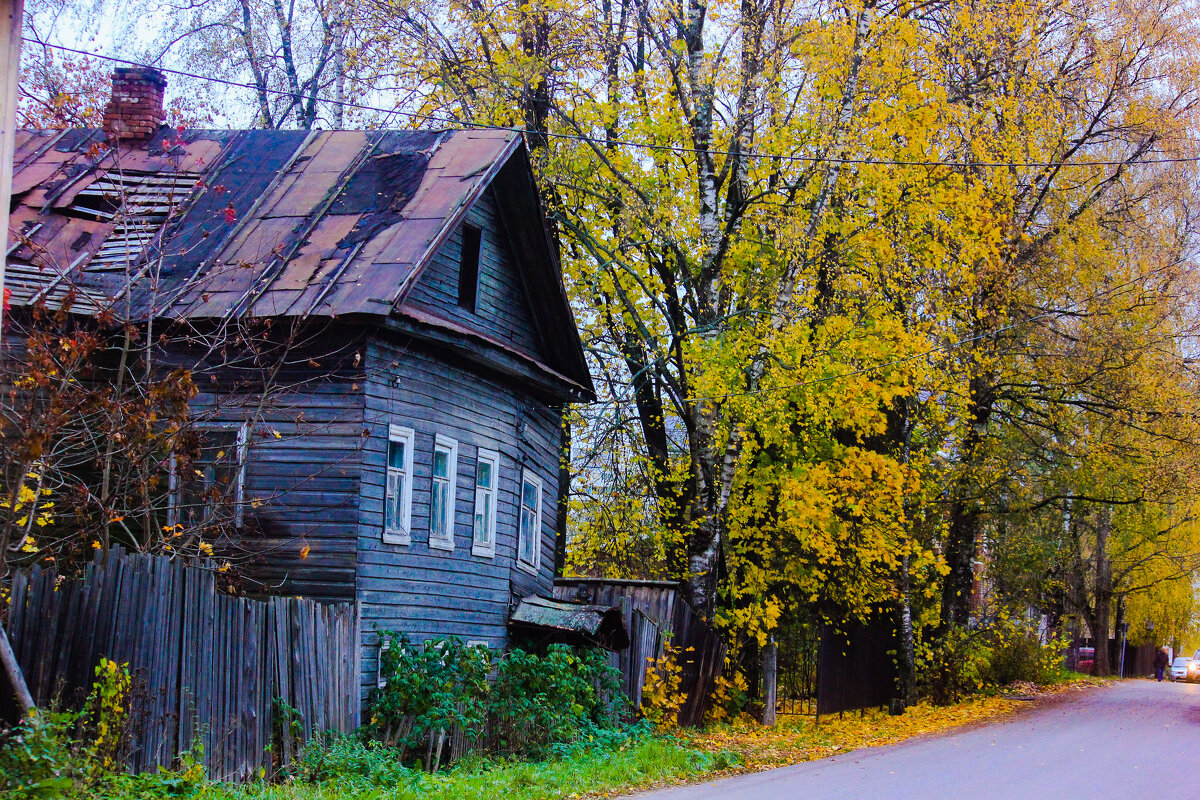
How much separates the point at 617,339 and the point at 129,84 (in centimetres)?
1011

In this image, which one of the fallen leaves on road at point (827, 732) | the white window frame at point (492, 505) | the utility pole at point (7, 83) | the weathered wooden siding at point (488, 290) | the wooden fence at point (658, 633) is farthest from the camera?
the wooden fence at point (658, 633)

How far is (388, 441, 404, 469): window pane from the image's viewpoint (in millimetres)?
14211

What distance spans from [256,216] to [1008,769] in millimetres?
A: 11571

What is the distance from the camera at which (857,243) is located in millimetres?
20766

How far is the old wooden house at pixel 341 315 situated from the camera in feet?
43.5

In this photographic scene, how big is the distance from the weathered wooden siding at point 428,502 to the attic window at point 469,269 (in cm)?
105

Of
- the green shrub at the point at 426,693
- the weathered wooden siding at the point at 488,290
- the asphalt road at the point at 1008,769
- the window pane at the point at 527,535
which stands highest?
the weathered wooden siding at the point at 488,290

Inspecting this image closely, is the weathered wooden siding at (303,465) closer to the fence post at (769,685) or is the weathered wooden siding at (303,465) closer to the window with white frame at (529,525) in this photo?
the window with white frame at (529,525)

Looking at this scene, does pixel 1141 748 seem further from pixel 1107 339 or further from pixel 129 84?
pixel 129 84

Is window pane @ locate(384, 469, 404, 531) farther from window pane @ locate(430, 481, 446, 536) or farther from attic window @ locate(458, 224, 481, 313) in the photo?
attic window @ locate(458, 224, 481, 313)

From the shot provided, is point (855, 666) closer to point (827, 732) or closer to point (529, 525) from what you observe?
point (827, 732)

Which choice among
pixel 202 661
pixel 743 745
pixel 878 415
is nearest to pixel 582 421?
pixel 878 415

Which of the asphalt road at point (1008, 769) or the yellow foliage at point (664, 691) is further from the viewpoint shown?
the yellow foliage at point (664, 691)

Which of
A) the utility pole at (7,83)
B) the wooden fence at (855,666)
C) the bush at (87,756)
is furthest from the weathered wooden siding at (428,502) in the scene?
the utility pole at (7,83)
